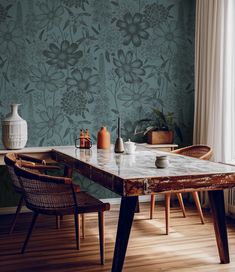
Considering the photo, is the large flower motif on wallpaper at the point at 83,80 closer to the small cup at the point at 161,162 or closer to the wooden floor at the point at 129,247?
the wooden floor at the point at 129,247

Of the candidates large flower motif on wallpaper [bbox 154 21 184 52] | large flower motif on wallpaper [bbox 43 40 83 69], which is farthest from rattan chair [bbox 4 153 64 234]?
large flower motif on wallpaper [bbox 154 21 184 52]

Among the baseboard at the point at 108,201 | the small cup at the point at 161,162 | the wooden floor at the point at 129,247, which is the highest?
the small cup at the point at 161,162

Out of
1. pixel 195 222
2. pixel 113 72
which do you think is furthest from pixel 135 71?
pixel 195 222

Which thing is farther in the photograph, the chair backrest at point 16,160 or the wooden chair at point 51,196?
the chair backrest at point 16,160

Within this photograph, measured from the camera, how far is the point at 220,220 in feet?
10.7

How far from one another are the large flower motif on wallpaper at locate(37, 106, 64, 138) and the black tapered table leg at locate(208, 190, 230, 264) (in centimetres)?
222

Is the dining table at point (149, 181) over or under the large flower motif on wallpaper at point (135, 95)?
under

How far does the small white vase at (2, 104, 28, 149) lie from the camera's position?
4.48 meters

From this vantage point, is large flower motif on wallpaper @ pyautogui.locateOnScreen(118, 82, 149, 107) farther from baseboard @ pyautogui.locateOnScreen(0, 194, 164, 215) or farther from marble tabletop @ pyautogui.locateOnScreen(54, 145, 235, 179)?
marble tabletop @ pyautogui.locateOnScreen(54, 145, 235, 179)

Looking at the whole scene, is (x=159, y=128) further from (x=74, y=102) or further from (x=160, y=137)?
(x=74, y=102)

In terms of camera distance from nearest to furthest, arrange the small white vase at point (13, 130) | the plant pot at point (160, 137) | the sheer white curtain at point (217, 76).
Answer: the small white vase at point (13, 130), the sheer white curtain at point (217, 76), the plant pot at point (160, 137)

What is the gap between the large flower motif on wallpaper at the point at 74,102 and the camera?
5008 millimetres

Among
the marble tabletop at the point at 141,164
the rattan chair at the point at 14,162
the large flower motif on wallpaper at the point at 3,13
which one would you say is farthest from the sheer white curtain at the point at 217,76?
the large flower motif on wallpaper at the point at 3,13

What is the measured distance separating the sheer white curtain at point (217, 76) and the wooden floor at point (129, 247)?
0.80m
